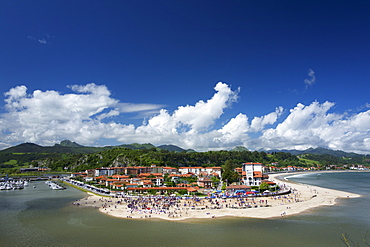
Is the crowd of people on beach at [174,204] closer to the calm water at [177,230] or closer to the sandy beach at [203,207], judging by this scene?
the sandy beach at [203,207]

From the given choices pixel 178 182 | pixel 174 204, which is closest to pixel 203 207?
pixel 174 204

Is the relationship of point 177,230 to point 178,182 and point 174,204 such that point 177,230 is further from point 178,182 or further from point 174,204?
point 178,182

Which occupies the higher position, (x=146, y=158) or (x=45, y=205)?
(x=146, y=158)

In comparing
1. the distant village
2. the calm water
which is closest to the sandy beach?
the calm water

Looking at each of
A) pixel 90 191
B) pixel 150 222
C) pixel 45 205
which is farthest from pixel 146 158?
pixel 150 222

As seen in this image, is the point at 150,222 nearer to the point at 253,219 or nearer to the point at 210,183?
the point at 253,219
